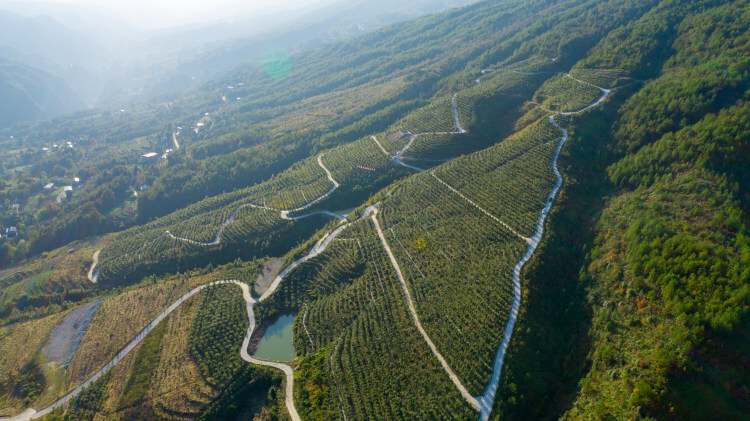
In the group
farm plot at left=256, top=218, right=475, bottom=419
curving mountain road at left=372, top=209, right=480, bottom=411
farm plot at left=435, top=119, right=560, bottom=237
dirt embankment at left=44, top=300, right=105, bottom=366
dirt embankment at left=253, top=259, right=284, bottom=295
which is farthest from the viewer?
dirt embankment at left=253, top=259, right=284, bottom=295

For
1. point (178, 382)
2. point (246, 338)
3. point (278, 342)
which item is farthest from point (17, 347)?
point (278, 342)

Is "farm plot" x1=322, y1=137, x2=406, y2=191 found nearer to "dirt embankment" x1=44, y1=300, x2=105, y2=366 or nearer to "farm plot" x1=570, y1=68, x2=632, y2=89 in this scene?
"farm plot" x1=570, y1=68, x2=632, y2=89

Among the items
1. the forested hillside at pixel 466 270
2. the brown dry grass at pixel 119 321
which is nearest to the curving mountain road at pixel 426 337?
the forested hillside at pixel 466 270

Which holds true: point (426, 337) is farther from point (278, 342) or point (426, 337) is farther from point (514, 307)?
point (278, 342)

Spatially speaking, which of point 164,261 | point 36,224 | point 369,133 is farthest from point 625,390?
point 36,224

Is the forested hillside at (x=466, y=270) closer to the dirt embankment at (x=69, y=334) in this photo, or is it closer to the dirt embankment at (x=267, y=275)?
the dirt embankment at (x=267, y=275)

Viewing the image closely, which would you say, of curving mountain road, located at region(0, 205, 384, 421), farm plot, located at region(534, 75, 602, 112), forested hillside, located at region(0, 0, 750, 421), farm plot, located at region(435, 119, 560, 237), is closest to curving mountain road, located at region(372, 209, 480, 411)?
forested hillside, located at region(0, 0, 750, 421)
